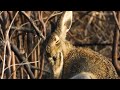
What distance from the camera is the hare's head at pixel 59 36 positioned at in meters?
2.81

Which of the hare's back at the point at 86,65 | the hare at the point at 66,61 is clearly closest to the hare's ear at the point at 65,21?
the hare at the point at 66,61

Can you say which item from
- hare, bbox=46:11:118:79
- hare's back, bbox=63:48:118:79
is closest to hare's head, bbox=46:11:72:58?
hare, bbox=46:11:118:79

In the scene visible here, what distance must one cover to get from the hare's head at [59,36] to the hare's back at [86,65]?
0.56ft

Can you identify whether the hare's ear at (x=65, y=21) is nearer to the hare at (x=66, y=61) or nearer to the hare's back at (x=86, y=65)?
the hare at (x=66, y=61)

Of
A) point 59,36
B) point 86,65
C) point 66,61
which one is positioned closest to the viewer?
point 86,65

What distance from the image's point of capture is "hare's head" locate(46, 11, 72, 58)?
2.81 m

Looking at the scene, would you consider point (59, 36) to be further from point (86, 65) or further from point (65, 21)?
point (86, 65)

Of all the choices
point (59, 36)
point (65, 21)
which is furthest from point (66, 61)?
point (65, 21)

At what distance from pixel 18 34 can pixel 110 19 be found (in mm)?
4407

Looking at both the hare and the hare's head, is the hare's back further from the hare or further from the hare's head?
the hare's head

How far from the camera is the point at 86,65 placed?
9.10 ft

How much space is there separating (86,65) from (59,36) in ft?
1.01

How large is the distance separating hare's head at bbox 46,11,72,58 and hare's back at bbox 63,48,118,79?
170 millimetres
